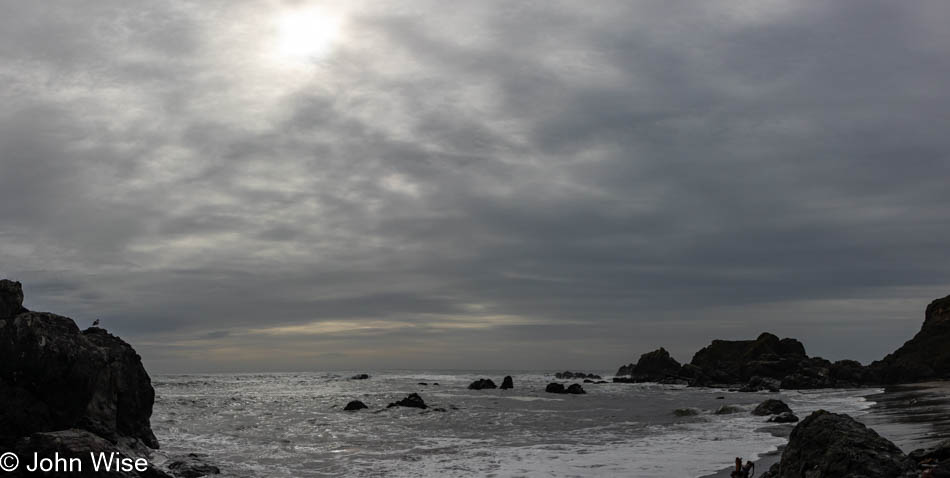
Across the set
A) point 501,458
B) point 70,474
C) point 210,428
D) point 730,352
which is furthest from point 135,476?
point 730,352

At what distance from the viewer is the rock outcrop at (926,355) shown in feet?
225

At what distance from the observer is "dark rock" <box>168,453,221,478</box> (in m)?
16.3

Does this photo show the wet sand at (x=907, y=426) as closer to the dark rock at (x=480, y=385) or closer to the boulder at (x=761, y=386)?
the boulder at (x=761, y=386)

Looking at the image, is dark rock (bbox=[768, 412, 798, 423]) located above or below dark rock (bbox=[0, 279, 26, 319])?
below

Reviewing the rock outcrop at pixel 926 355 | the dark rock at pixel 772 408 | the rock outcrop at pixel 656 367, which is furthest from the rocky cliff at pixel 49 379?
the rock outcrop at pixel 656 367

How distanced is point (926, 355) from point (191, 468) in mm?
81467

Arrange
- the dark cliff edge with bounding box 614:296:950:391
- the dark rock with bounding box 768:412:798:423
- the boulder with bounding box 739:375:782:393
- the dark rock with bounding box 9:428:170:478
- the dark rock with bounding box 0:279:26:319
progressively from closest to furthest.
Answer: the dark rock with bounding box 9:428:170:478, the dark rock with bounding box 0:279:26:319, the dark rock with bounding box 768:412:798:423, the boulder with bounding box 739:375:782:393, the dark cliff edge with bounding box 614:296:950:391

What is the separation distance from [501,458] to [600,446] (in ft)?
15.0

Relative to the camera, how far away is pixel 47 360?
15.7 metres

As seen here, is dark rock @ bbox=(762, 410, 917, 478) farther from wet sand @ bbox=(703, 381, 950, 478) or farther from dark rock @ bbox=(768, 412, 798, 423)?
dark rock @ bbox=(768, 412, 798, 423)

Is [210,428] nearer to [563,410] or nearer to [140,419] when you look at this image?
[140,419]

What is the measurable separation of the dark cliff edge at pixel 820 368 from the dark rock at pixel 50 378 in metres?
65.4

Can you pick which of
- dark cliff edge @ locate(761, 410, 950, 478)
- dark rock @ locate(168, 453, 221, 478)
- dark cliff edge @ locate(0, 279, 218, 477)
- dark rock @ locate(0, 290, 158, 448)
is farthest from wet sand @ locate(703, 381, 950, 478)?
dark rock @ locate(0, 290, 158, 448)

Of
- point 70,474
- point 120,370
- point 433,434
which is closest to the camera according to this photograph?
point 70,474
